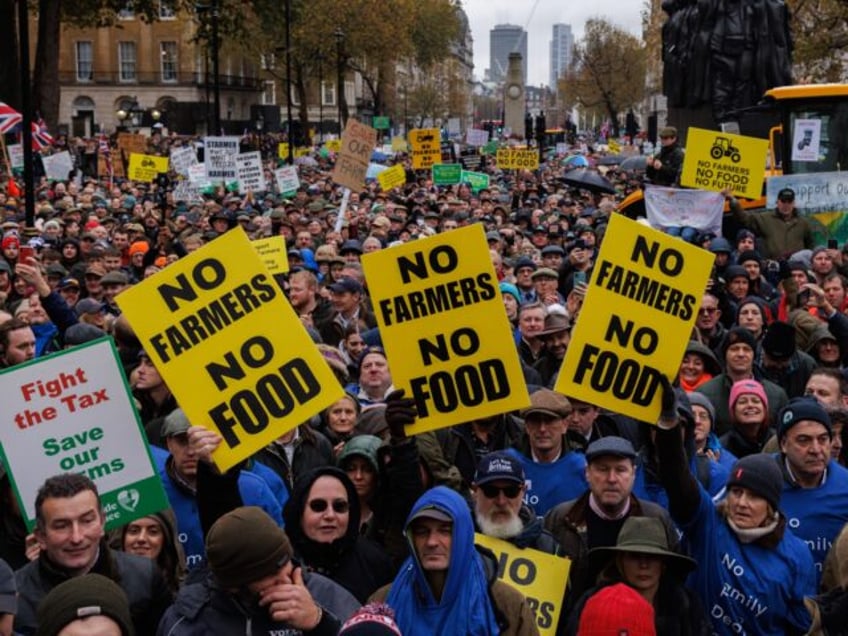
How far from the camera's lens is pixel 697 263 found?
608cm

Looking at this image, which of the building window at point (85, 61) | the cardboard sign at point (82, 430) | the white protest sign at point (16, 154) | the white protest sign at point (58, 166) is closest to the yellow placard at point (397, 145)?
the white protest sign at point (58, 166)

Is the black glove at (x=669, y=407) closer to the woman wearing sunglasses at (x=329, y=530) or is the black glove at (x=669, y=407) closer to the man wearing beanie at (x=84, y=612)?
the woman wearing sunglasses at (x=329, y=530)

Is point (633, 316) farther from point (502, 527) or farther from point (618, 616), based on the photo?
point (618, 616)

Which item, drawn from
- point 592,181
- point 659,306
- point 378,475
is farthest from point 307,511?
point 592,181

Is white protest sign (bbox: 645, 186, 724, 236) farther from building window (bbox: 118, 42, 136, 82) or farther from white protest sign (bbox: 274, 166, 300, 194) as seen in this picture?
building window (bbox: 118, 42, 136, 82)

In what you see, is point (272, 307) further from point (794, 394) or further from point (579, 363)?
point (794, 394)

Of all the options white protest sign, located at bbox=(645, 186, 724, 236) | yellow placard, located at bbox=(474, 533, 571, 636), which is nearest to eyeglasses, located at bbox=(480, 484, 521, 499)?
yellow placard, located at bbox=(474, 533, 571, 636)

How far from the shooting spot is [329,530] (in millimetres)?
5160

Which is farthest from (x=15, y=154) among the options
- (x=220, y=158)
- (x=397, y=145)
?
(x=397, y=145)

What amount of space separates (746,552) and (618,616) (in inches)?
42.0

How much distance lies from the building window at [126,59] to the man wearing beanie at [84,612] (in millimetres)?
92354

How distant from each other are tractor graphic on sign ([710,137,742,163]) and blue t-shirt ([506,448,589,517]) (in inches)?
337

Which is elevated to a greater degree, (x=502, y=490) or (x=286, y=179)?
(x=286, y=179)

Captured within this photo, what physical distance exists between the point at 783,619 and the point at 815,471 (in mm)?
882
